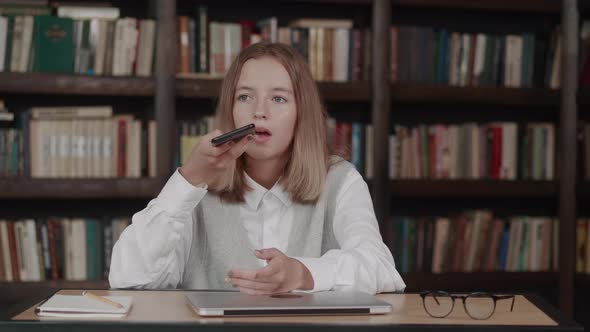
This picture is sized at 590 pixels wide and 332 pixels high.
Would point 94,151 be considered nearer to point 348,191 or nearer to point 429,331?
point 348,191

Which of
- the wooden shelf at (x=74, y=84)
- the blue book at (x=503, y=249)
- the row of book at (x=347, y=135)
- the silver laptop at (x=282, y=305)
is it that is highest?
the wooden shelf at (x=74, y=84)

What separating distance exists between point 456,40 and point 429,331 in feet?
6.69

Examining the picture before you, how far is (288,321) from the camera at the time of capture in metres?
0.98

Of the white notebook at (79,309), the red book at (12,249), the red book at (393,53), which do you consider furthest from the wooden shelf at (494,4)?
the white notebook at (79,309)

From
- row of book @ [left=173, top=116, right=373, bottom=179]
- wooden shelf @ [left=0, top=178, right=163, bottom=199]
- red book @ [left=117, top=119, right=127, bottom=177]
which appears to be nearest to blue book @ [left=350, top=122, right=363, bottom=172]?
row of book @ [left=173, top=116, right=373, bottom=179]

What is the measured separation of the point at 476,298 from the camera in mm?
1118

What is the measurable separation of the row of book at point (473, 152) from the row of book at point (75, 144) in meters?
0.96

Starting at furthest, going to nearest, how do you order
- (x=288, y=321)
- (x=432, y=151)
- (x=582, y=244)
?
1. (x=582, y=244)
2. (x=432, y=151)
3. (x=288, y=321)

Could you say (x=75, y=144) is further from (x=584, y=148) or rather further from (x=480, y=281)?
(x=584, y=148)

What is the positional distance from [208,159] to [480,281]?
1804mm

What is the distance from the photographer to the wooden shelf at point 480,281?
273cm

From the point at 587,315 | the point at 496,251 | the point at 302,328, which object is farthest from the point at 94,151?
the point at 587,315

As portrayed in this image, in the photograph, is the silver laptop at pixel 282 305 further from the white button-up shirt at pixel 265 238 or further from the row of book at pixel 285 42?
the row of book at pixel 285 42

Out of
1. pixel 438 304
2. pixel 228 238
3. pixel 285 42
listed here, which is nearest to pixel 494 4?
pixel 285 42
